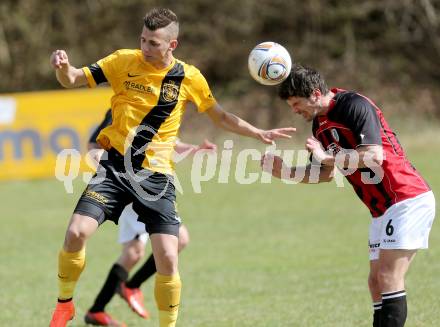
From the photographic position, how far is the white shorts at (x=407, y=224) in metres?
4.96

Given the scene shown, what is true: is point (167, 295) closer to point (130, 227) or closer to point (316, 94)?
point (316, 94)

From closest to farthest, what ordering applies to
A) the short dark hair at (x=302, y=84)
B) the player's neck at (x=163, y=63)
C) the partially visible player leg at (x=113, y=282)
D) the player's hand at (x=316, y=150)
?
the player's hand at (x=316, y=150), the short dark hair at (x=302, y=84), the player's neck at (x=163, y=63), the partially visible player leg at (x=113, y=282)

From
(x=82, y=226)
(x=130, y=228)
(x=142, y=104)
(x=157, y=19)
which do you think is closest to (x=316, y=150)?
(x=142, y=104)

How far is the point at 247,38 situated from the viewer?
30641 millimetres

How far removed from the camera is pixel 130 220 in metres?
7.21

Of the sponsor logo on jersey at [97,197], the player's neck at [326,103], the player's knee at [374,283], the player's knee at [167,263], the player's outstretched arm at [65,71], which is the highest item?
the player's outstretched arm at [65,71]

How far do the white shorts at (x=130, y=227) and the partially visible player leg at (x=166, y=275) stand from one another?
1.68m

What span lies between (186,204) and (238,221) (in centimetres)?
207

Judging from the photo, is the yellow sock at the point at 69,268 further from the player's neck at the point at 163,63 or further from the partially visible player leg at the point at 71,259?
the player's neck at the point at 163,63

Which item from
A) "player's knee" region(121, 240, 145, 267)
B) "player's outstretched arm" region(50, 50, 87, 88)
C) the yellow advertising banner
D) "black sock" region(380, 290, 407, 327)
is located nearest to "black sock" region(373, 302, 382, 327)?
"black sock" region(380, 290, 407, 327)

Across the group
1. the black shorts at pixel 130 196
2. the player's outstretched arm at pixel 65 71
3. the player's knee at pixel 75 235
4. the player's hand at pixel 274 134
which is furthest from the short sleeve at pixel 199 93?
the player's knee at pixel 75 235

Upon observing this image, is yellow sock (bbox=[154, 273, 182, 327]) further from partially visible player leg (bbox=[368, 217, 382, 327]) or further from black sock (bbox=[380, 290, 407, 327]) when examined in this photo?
black sock (bbox=[380, 290, 407, 327])

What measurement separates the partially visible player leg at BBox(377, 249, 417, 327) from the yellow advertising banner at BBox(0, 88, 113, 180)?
43.2ft

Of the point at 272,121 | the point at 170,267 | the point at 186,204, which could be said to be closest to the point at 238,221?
the point at 186,204
